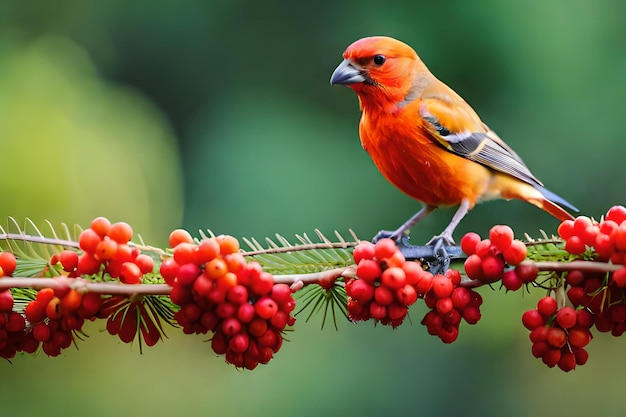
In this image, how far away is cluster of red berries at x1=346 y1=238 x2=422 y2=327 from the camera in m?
0.98

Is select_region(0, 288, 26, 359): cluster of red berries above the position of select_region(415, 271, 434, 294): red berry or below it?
below

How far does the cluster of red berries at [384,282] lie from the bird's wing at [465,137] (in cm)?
99

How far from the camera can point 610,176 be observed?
3.22m

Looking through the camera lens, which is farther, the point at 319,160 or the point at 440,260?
the point at 319,160

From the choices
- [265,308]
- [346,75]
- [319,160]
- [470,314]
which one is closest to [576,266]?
[470,314]

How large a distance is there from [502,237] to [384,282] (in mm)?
154

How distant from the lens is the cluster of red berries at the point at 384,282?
0.98 metres

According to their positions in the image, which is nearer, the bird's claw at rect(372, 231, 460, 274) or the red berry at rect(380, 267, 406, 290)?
the red berry at rect(380, 267, 406, 290)

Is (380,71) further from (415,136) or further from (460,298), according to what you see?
(460,298)

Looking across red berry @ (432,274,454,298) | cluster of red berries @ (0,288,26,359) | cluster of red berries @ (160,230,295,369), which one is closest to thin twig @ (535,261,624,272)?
red berry @ (432,274,454,298)

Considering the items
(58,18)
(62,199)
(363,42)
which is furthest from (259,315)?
(58,18)

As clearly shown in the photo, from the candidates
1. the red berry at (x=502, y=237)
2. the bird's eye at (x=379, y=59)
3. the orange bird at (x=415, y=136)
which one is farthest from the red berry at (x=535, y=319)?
the bird's eye at (x=379, y=59)

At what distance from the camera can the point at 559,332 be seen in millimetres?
1020

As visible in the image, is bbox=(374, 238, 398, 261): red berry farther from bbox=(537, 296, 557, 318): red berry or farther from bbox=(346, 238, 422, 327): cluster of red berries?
bbox=(537, 296, 557, 318): red berry
